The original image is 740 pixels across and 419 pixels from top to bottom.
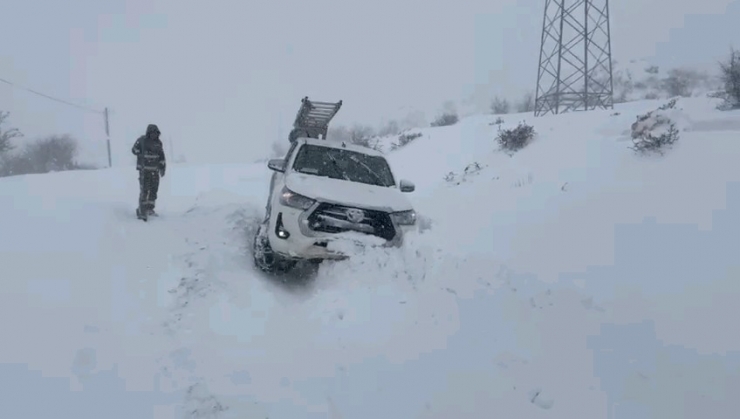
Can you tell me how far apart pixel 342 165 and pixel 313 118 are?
5.33 m

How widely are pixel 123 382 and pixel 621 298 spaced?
15.3 feet

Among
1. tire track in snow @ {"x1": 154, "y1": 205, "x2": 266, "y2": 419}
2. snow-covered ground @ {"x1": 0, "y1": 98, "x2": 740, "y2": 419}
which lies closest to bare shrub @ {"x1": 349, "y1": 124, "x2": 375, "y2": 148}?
tire track in snow @ {"x1": 154, "y1": 205, "x2": 266, "y2": 419}

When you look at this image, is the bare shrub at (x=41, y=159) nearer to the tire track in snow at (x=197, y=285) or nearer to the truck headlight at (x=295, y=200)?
the tire track in snow at (x=197, y=285)

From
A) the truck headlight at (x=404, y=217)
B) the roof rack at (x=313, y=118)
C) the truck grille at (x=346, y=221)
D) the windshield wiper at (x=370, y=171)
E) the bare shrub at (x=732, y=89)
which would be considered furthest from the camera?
the roof rack at (x=313, y=118)

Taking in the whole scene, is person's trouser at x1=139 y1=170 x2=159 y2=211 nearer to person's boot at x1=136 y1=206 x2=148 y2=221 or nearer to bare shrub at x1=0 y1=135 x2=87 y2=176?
person's boot at x1=136 y1=206 x2=148 y2=221

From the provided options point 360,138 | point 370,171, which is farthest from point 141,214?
point 360,138

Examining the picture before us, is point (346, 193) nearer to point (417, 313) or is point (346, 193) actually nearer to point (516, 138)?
point (417, 313)

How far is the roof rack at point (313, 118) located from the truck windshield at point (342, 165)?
13.1ft

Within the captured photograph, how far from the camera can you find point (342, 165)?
23.0 feet

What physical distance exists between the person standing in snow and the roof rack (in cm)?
340

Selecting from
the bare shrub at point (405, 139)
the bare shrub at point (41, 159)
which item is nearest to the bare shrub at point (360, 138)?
the bare shrub at point (405, 139)

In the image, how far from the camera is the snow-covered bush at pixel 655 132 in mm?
7695

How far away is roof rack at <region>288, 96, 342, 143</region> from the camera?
442 inches

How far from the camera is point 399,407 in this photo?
11.1 feet
